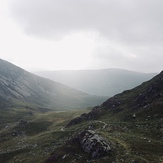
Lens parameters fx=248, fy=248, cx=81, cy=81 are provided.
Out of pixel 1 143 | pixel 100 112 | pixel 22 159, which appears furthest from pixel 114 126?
pixel 1 143

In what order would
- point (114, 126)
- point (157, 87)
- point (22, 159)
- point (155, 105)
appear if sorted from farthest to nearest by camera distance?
point (157, 87) < point (155, 105) < point (114, 126) < point (22, 159)

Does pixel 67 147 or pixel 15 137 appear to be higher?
pixel 67 147

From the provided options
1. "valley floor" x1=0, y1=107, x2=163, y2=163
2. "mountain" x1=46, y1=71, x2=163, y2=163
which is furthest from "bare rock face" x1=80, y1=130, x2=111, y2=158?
"valley floor" x1=0, y1=107, x2=163, y2=163

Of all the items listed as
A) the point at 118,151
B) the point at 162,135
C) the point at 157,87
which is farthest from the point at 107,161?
the point at 157,87

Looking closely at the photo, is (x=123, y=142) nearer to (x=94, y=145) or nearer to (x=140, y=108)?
(x=94, y=145)

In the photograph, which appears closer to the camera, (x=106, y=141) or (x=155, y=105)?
(x=106, y=141)

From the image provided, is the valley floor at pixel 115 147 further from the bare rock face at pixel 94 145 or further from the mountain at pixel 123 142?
the bare rock face at pixel 94 145

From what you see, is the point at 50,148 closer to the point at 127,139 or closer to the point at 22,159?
the point at 22,159

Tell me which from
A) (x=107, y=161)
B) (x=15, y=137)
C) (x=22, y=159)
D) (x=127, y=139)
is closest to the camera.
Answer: (x=107, y=161)

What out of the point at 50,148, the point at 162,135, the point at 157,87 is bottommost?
the point at 50,148

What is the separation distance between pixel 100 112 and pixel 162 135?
56.6 m

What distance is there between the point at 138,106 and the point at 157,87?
14.9 metres

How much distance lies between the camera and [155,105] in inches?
3423

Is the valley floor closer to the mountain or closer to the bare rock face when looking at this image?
the mountain
